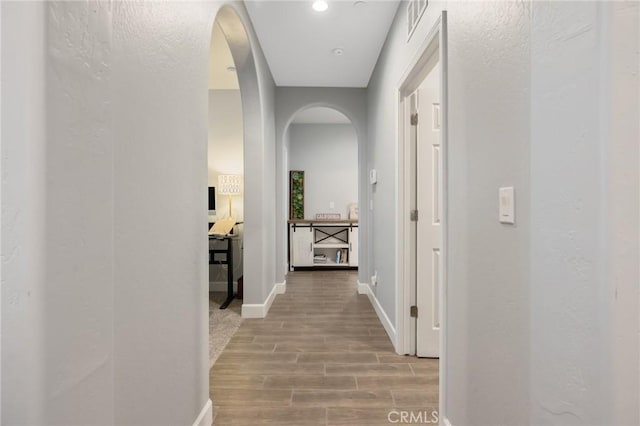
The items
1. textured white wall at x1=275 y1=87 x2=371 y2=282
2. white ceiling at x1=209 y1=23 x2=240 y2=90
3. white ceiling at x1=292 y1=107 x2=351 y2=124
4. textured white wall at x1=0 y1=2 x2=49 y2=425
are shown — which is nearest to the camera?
textured white wall at x1=0 y1=2 x2=49 y2=425

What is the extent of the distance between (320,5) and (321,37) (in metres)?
0.49

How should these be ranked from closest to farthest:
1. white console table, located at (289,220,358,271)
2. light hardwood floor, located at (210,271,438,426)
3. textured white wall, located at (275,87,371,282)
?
light hardwood floor, located at (210,271,438,426)
textured white wall, located at (275,87,371,282)
white console table, located at (289,220,358,271)

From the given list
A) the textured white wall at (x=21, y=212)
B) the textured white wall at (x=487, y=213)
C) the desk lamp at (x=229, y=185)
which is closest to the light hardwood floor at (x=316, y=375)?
the textured white wall at (x=487, y=213)

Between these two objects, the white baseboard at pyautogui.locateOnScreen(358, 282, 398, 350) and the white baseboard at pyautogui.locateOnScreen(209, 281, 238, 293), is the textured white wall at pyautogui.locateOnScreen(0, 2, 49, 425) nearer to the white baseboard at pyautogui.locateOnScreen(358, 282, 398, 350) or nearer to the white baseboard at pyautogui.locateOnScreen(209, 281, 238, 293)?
the white baseboard at pyautogui.locateOnScreen(358, 282, 398, 350)

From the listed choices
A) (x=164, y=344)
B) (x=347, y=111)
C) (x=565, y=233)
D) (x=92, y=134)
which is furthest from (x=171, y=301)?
(x=347, y=111)

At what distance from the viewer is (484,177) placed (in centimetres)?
114

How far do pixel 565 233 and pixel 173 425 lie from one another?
4.70 feet

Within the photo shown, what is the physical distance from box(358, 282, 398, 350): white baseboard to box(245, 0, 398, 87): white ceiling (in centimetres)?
253

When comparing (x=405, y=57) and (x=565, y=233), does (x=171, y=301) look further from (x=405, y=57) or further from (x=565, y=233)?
(x=405, y=57)

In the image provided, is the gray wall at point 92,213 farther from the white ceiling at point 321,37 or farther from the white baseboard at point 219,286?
the white baseboard at point 219,286

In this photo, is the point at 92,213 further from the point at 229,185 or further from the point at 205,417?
the point at 229,185

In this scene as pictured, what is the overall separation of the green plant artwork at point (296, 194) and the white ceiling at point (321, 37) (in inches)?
96.6

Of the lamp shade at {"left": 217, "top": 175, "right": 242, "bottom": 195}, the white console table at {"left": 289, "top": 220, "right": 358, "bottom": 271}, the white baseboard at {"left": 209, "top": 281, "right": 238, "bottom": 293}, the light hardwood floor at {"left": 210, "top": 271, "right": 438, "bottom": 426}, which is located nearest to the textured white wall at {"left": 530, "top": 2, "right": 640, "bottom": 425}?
the light hardwood floor at {"left": 210, "top": 271, "right": 438, "bottom": 426}

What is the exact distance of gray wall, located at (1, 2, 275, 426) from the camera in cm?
52
